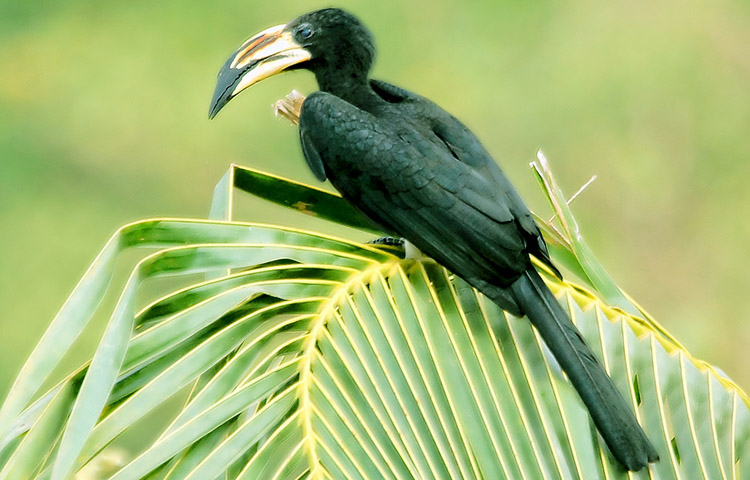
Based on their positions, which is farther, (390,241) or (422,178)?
(390,241)

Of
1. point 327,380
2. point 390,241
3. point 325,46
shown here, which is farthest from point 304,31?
point 327,380

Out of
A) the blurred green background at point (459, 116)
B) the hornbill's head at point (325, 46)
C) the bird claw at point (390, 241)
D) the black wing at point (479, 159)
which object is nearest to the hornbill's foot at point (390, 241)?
the bird claw at point (390, 241)

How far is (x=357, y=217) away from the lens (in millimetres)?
1524

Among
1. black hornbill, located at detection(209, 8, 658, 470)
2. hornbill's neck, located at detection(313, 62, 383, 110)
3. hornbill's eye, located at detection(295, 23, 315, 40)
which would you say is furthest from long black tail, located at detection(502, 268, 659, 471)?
hornbill's eye, located at detection(295, 23, 315, 40)

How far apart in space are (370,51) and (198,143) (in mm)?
2219

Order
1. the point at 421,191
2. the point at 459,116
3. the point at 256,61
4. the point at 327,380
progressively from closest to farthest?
the point at 327,380
the point at 421,191
the point at 256,61
the point at 459,116

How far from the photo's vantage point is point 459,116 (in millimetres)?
3869

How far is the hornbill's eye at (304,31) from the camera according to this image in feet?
5.34

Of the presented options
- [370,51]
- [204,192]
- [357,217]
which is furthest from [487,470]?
[204,192]

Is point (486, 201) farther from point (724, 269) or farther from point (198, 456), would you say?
point (724, 269)

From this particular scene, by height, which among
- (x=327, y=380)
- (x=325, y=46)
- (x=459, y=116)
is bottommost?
(x=327, y=380)

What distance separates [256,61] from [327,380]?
2.31 feet

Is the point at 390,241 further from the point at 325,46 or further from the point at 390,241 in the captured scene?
the point at 325,46

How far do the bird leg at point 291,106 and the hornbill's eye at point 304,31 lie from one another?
0.32ft
